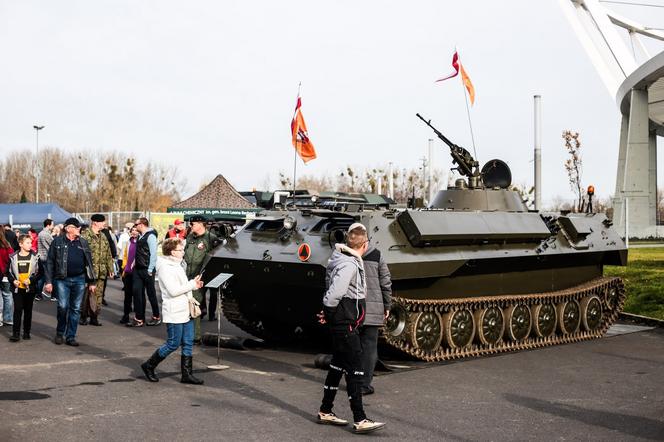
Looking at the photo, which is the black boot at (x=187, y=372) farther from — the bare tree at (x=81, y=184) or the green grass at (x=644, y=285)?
the bare tree at (x=81, y=184)

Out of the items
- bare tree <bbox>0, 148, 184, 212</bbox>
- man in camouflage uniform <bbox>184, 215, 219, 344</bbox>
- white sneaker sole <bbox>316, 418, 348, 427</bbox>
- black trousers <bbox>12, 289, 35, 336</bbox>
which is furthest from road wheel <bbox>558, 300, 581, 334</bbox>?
bare tree <bbox>0, 148, 184, 212</bbox>

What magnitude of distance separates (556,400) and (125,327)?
814 cm

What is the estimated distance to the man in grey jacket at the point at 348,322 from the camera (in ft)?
22.6

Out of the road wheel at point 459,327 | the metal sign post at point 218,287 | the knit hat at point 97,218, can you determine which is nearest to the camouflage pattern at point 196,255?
the metal sign post at point 218,287

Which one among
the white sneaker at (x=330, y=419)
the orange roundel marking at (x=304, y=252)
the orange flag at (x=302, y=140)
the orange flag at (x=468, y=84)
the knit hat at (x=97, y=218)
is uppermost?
the orange flag at (x=468, y=84)

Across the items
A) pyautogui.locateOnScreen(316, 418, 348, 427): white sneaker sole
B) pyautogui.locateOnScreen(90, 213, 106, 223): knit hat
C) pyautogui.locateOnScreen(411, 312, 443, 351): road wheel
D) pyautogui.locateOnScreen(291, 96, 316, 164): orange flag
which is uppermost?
pyautogui.locateOnScreen(291, 96, 316, 164): orange flag

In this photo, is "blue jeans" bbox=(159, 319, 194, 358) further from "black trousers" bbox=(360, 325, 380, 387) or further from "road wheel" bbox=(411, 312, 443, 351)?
"road wheel" bbox=(411, 312, 443, 351)

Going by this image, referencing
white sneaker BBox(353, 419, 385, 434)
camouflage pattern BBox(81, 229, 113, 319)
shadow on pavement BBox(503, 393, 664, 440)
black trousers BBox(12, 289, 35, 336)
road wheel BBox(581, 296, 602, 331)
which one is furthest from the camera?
camouflage pattern BBox(81, 229, 113, 319)

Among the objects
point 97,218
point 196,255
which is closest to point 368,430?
point 196,255

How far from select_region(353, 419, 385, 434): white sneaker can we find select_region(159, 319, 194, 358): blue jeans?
2688 millimetres

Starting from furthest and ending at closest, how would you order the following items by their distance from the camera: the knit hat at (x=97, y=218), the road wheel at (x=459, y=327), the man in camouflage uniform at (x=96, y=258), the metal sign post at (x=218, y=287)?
1. the man in camouflage uniform at (x=96, y=258)
2. the knit hat at (x=97, y=218)
3. the road wheel at (x=459, y=327)
4. the metal sign post at (x=218, y=287)

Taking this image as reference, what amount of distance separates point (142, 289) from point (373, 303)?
24.3 ft

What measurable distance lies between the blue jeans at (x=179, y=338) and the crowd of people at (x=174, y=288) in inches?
0.4

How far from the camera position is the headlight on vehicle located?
36.7 ft
